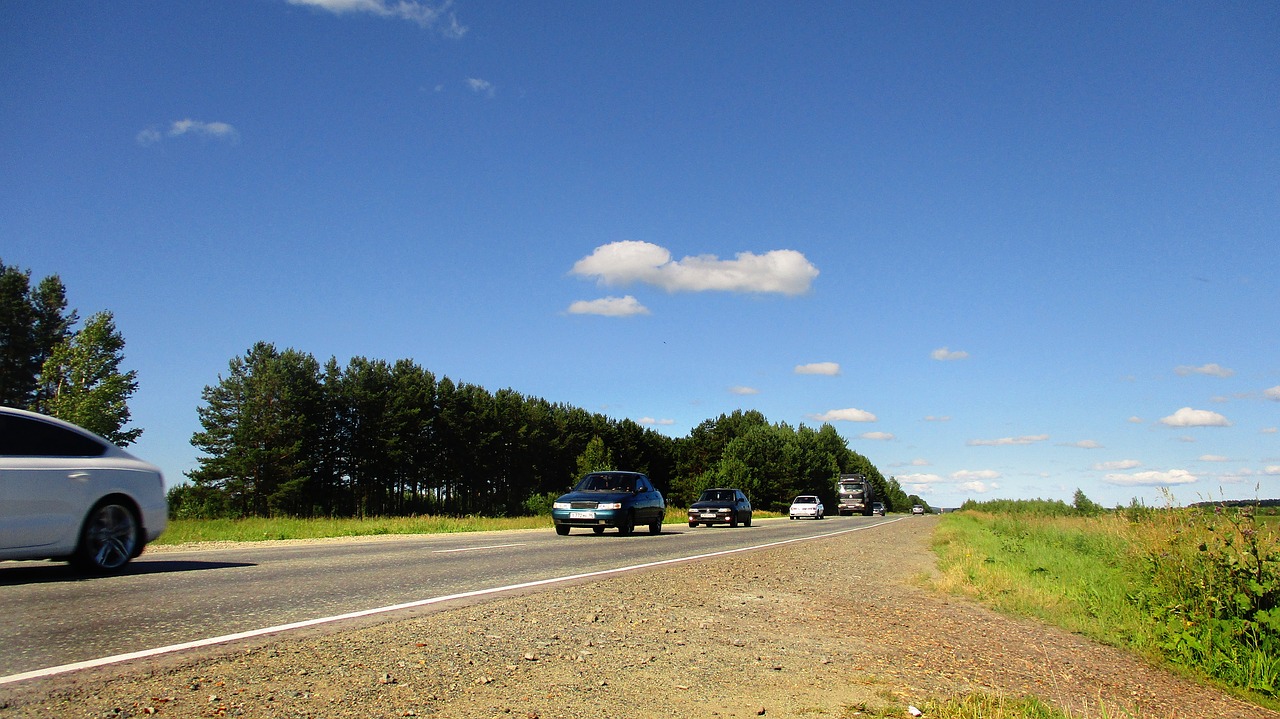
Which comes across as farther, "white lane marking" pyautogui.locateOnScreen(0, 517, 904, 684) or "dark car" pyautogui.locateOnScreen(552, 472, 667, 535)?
"dark car" pyautogui.locateOnScreen(552, 472, 667, 535)

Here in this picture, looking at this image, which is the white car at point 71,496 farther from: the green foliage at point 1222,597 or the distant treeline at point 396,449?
the distant treeline at point 396,449

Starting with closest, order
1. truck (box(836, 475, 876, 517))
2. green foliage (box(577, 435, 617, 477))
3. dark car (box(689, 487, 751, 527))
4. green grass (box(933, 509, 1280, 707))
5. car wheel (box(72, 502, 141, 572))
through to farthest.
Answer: green grass (box(933, 509, 1280, 707)) → car wheel (box(72, 502, 141, 572)) → dark car (box(689, 487, 751, 527)) → green foliage (box(577, 435, 617, 477)) → truck (box(836, 475, 876, 517))

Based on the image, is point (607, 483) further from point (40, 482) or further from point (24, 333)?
point (24, 333)

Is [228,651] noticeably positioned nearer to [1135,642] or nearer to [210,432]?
[1135,642]

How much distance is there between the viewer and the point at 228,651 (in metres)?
5.03

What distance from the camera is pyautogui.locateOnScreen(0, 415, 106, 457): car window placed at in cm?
776

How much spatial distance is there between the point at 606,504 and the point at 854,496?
5766cm

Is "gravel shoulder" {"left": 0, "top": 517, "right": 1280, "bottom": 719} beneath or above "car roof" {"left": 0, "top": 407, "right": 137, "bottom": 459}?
beneath

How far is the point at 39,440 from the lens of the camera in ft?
26.3

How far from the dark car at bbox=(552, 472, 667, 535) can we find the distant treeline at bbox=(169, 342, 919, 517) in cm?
3271

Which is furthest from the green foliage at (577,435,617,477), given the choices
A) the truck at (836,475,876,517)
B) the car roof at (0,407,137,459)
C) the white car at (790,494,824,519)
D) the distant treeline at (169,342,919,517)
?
the car roof at (0,407,137,459)

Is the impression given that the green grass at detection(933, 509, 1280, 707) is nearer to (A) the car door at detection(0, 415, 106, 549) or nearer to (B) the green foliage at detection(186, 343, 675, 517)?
(A) the car door at detection(0, 415, 106, 549)

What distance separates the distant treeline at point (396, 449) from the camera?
5800 centimetres

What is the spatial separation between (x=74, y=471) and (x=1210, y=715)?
10.9m
